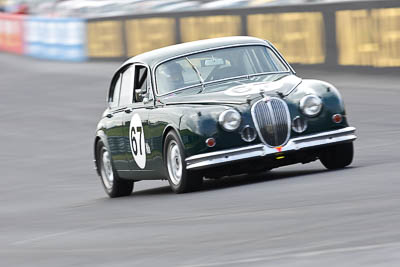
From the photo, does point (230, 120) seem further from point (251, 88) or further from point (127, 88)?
point (127, 88)

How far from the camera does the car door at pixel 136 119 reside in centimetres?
1066

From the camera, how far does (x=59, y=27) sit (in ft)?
119

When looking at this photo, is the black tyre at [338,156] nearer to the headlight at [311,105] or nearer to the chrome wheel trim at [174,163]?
the headlight at [311,105]

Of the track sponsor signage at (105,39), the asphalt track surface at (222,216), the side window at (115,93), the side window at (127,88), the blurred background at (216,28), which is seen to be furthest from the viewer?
the track sponsor signage at (105,39)

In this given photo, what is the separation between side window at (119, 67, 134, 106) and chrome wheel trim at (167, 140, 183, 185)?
4.60 ft

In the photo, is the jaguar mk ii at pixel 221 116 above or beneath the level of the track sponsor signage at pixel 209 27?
beneath

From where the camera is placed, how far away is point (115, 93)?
11.9 m

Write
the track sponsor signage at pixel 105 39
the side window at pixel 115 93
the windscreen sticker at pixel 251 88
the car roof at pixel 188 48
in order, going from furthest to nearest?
the track sponsor signage at pixel 105 39
the side window at pixel 115 93
the car roof at pixel 188 48
the windscreen sticker at pixel 251 88

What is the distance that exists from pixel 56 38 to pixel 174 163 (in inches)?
1085

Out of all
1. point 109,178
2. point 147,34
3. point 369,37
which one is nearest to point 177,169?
point 109,178

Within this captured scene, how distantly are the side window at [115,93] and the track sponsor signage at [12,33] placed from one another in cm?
2861

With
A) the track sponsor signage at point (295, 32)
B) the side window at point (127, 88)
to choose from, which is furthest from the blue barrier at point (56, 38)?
the side window at point (127, 88)

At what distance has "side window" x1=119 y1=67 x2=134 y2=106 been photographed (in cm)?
1134

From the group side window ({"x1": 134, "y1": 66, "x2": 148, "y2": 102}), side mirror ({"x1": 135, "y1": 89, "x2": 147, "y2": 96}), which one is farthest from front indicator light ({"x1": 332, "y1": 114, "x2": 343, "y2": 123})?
side window ({"x1": 134, "y1": 66, "x2": 148, "y2": 102})
